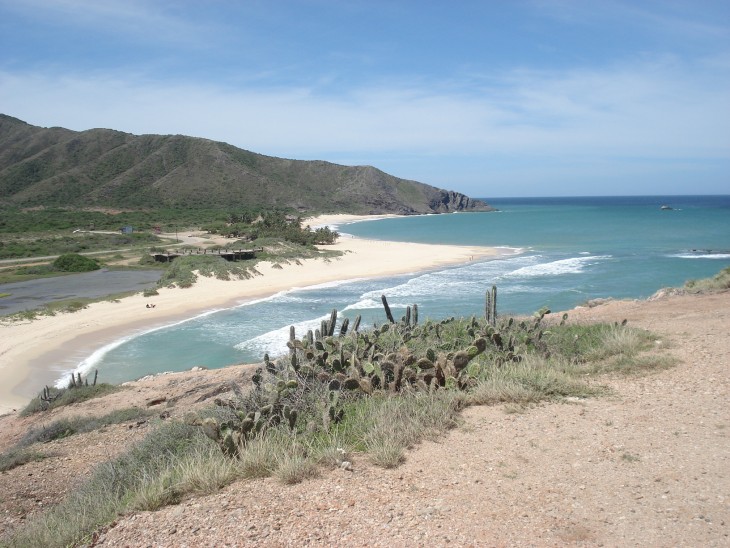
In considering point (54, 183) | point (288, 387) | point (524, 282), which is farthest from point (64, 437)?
point (54, 183)

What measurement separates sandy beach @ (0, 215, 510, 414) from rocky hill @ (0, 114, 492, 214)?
69.4 metres

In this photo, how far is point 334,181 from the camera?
5669 inches

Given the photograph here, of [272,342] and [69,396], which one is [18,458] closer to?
[69,396]

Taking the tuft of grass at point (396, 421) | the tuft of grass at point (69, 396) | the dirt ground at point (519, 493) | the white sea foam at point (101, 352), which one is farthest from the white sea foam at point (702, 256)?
the tuft of grass at point (396, 421)

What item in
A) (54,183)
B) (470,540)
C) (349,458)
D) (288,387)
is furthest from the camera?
(54,183)

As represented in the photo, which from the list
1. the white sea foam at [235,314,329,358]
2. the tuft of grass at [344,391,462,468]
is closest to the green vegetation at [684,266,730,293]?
the white sea foam at [235,314,329,358]

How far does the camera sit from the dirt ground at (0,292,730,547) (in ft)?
13.9

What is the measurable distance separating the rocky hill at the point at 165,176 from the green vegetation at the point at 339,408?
99.7 meters

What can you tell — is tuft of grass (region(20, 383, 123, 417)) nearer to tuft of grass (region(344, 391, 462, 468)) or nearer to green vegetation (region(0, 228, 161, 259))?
tuft of grass (region(344, 391, 462, 468))

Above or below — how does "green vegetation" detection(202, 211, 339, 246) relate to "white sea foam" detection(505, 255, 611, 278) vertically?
above

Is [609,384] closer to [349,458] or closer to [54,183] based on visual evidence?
[349,458]

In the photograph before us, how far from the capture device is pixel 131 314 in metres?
25.0

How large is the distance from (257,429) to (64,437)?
576 centimetres

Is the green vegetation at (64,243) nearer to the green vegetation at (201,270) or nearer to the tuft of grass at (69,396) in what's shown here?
the green vegetation at (201,270)
